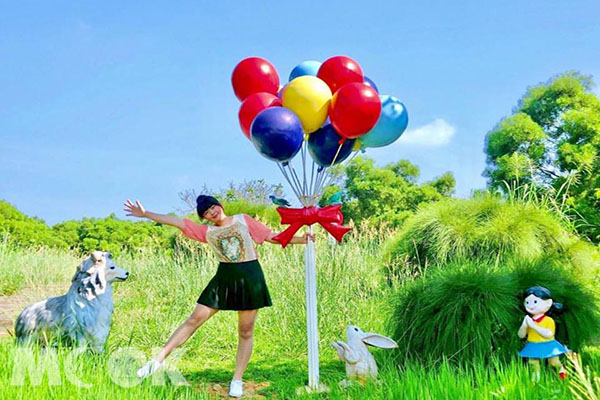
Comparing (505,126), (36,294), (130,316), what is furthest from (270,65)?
(505,126)

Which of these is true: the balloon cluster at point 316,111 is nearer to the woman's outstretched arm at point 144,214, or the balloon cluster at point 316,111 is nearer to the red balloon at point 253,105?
the red balloon at point 253,105

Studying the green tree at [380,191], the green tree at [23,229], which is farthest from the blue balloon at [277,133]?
the green tree at [380,191]

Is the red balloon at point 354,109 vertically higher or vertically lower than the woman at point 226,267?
higher

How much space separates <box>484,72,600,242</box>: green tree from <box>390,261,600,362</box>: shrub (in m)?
9.30

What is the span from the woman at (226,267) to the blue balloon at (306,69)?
3.87ft

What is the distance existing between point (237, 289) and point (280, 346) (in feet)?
5.68

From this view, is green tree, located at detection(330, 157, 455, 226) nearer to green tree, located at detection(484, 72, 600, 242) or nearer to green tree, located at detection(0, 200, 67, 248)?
green tree, located at detection(484, 72, 600, 242)

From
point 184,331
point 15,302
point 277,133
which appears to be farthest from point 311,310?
point 15,302

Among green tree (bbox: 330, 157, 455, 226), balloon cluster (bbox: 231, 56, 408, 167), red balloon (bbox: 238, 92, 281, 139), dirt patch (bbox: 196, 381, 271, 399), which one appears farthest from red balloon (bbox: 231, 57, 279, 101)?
green tree (bbox: 330, 157, 455, 226)

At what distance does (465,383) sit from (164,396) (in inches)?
74.7

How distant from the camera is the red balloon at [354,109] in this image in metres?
3.82

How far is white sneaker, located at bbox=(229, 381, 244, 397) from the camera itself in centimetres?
422

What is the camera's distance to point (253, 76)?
170 inches

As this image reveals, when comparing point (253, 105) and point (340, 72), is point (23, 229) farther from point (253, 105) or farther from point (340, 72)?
point (340, 72)
